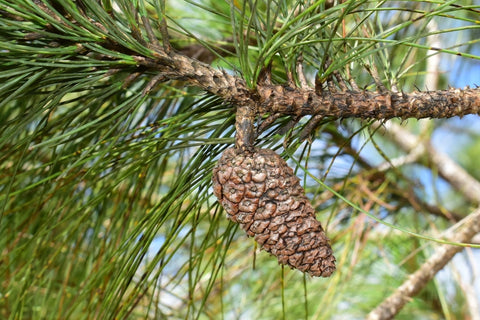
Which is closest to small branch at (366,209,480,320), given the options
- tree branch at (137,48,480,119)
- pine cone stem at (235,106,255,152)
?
tree branch at (137,48,480,119)

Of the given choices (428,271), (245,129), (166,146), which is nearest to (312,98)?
(245,129)

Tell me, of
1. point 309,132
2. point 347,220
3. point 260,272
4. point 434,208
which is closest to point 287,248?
point 309,132

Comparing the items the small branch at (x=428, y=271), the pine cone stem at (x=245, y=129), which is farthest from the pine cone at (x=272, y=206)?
the small branch at (x=428, y=271)

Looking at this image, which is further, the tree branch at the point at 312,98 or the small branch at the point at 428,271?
the small branch at the point at 428,271

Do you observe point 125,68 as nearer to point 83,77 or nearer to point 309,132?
point 83,77

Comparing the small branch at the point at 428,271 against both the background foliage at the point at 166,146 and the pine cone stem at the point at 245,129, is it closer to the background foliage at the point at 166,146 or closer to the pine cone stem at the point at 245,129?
the background foliage at the point at 166,146

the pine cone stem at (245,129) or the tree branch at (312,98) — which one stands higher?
the tree branch at (312,98)

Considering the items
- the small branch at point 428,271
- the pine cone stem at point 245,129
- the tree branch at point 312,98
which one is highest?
the tree branch at point 312,98
